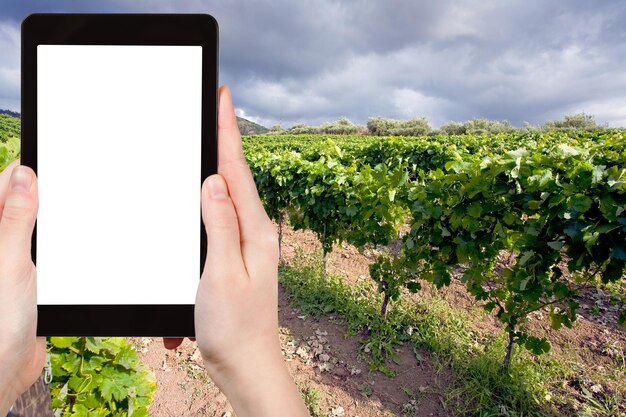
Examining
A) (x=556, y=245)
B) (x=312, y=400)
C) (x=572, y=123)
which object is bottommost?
(x=312, y=400)

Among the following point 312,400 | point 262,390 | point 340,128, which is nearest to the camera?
point 262,390

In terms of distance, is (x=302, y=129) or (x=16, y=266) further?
(x=302, y=129)

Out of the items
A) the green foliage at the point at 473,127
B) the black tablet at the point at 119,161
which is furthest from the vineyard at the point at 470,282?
the green foliage at the point at 473,127

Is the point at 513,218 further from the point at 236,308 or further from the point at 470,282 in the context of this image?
the point at 236,308

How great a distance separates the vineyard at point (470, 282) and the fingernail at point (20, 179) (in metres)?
1.18

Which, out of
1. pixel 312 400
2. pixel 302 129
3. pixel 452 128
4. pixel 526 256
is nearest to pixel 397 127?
pixel 452 128

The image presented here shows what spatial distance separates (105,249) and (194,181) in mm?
358

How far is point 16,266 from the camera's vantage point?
1.04 metres

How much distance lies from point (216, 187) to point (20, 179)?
600 mm

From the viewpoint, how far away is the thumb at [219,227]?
1048 millimetres

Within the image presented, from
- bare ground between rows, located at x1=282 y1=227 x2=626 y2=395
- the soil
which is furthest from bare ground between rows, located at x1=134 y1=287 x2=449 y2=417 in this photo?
bare ground between rows, located at x1=282 y1=227 x2=626 y2=395

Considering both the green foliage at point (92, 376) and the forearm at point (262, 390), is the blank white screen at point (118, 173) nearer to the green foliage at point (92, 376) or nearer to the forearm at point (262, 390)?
the forearm at point (262, 390)

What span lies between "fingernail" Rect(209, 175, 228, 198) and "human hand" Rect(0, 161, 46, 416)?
1.81ft

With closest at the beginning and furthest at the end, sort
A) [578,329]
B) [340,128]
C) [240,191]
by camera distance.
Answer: [240,191] < [578,329] < [340,128]
